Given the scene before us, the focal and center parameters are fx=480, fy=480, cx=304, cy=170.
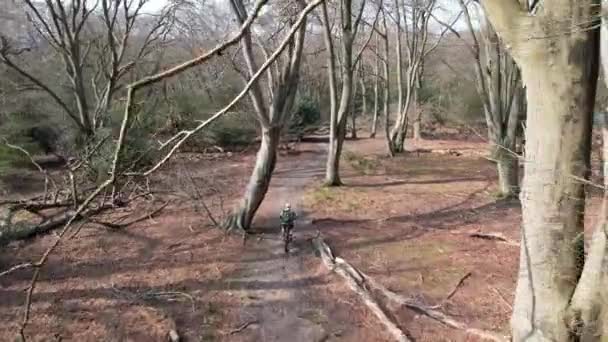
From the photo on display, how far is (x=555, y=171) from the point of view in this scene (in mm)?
2822

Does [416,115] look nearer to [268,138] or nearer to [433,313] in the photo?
[268,138]

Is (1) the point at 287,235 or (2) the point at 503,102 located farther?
(2) the point at 503,102

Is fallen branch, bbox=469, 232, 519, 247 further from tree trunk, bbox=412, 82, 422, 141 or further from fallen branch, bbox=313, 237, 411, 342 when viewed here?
tree trunk, bbox=412, 82, 422, 141

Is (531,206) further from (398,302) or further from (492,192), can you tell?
(492,192)

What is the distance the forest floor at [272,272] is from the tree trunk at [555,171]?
2.39 metres

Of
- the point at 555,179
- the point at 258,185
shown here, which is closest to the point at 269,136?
the point at 258,185

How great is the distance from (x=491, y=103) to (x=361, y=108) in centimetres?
Result: 2378

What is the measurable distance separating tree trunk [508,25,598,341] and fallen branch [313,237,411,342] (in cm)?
239

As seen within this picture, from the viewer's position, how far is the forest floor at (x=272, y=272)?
5.65 metres

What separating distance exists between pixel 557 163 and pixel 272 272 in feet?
17.3

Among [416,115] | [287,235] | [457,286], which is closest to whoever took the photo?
[457,286]

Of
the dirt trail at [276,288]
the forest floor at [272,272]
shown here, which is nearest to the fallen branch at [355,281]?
the forest floor at [272,272]

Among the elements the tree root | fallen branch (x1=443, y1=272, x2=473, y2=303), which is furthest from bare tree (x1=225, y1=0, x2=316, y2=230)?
fallen branch (x1=443, y1=272, x2=473, y2=303)

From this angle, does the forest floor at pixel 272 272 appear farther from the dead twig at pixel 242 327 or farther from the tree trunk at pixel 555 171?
the tree trunk at pixel 555 171
